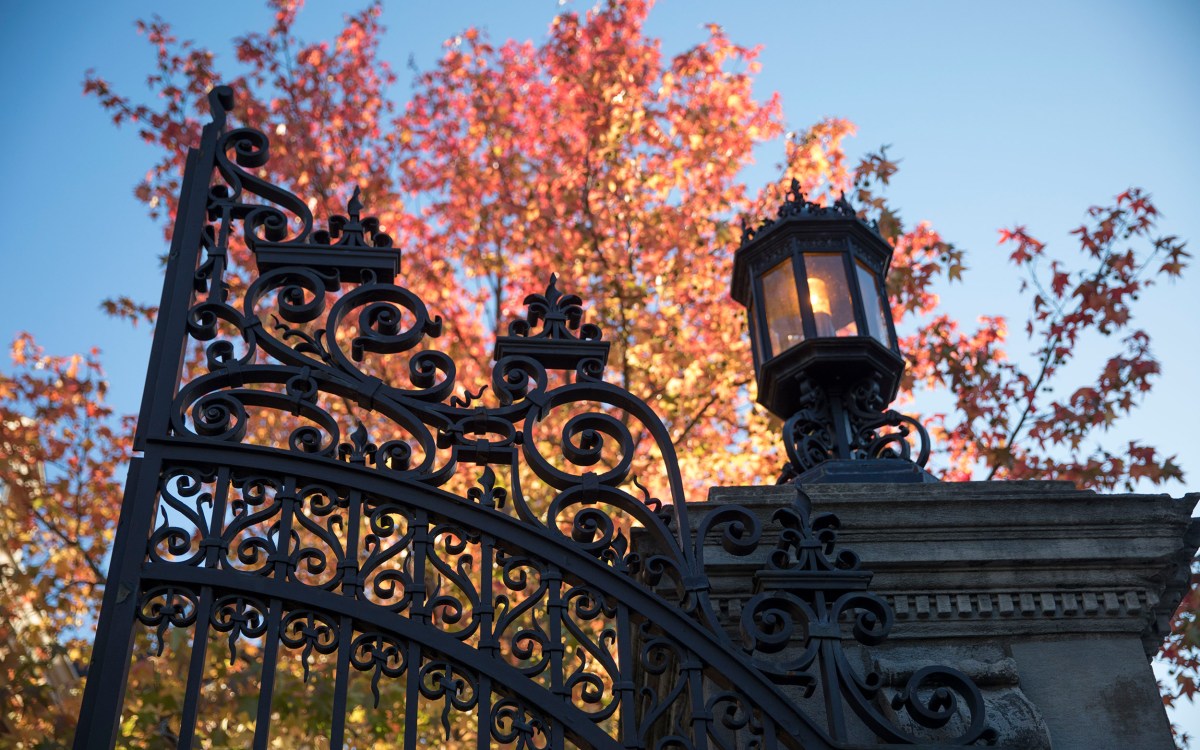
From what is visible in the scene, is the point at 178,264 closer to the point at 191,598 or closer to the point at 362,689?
the point at 191,598

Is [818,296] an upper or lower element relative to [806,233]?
lower

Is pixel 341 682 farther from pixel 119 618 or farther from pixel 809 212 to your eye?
pixel 809 212

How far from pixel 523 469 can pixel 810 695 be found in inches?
280

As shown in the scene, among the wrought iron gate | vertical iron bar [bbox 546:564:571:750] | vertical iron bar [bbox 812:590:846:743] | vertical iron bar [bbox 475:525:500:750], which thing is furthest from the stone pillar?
vertical iron bar [bbox 475:525:500:750]

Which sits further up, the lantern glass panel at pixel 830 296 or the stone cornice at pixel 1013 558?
the lantern glass panel at pixel 830 296

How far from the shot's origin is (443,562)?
3.11 metres

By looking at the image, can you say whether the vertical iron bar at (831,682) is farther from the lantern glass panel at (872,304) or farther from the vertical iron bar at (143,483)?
the vertical iron bar at (143,483)

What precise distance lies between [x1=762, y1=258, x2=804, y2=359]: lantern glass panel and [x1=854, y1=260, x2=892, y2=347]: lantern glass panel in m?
0.28

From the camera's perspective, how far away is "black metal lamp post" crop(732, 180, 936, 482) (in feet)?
12.9

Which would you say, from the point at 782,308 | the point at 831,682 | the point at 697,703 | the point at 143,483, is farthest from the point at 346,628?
the point at 782,308

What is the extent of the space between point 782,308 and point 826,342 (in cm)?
38

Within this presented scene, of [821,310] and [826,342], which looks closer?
[826,342]

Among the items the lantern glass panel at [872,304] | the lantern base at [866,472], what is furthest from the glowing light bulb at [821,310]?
the lantern base at [866,472]

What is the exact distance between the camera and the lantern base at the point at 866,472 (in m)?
3.69
